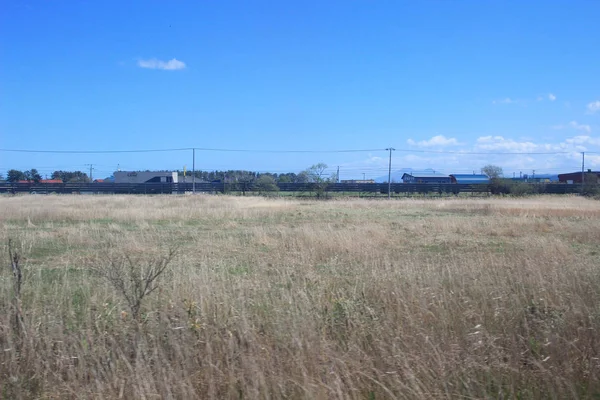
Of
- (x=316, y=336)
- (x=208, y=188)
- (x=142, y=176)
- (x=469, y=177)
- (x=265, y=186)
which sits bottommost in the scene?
(x=316, y=336)

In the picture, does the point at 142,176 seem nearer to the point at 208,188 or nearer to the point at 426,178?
the point at 208,188

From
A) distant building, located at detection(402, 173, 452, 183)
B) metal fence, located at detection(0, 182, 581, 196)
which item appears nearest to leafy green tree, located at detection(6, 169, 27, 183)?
metal fence, located at detection(0, 182, 581, 196)

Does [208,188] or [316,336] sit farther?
[208,188]

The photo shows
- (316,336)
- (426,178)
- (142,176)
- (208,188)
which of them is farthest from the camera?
(426,178)

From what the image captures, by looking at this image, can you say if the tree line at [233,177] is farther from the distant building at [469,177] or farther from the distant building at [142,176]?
the distant building at [469,177]

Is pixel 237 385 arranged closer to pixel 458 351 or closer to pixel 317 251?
pixel 458 351

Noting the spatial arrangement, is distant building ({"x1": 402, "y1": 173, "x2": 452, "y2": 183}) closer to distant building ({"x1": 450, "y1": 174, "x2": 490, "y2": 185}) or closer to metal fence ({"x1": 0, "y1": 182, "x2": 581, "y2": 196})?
distant building ({"x1": 450, "y1": 174, "x2": 490, "y2": 185})

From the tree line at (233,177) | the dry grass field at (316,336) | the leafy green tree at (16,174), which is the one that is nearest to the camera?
the dry grass field at (316,336)

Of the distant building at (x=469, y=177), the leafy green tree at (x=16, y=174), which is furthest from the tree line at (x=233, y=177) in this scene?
the distant building at (x=469, y=177)

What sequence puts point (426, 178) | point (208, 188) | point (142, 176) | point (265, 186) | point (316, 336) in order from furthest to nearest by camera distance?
1. point (426, 178)
2. point (142, 176)
3. point (208, 188)
4. point (265, 186)
5. point (316, 336)

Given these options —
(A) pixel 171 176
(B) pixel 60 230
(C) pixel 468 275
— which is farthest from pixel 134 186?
(C) pixel 468 275

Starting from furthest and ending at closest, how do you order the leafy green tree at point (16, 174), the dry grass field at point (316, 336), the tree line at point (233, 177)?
the leafy green tree at point (16, 174) → the tree line at point (233, 177) → the dry grass field at point (316, 336)

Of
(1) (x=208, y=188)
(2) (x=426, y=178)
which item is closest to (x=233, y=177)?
(1) (x=208, y=188)

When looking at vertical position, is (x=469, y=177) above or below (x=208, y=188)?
above
